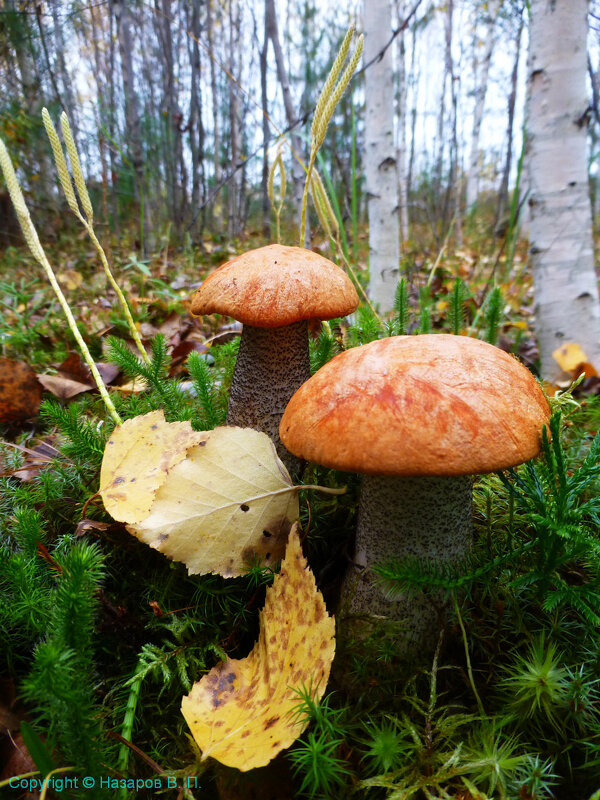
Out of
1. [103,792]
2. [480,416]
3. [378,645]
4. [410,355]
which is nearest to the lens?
[103,792]

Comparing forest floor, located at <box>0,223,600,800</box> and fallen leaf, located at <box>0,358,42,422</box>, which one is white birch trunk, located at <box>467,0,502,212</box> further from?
forest floor, located at <box>0,223,600,800</box>

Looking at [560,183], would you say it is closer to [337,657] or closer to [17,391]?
[337,657]

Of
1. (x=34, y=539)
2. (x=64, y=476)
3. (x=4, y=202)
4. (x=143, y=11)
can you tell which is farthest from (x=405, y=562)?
(x=143, y=11)

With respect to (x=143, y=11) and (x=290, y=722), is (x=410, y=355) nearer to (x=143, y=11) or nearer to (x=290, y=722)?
(x=290, y=722)

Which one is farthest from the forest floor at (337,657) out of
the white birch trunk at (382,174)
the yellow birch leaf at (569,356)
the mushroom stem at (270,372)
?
the white birch trunk at (382,174)

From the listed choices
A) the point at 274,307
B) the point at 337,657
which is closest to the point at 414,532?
the point at 337,657

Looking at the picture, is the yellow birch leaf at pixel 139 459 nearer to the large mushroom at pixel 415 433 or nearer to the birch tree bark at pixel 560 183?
the large mushroom at pixel 415 433

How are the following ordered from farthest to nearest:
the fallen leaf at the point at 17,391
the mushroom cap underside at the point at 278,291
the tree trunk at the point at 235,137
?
1. the tree trunk at the point at 235,137
2. the fallen leaf at the point at 17,391
3. the mushroom cap underside at the point at 278,291
